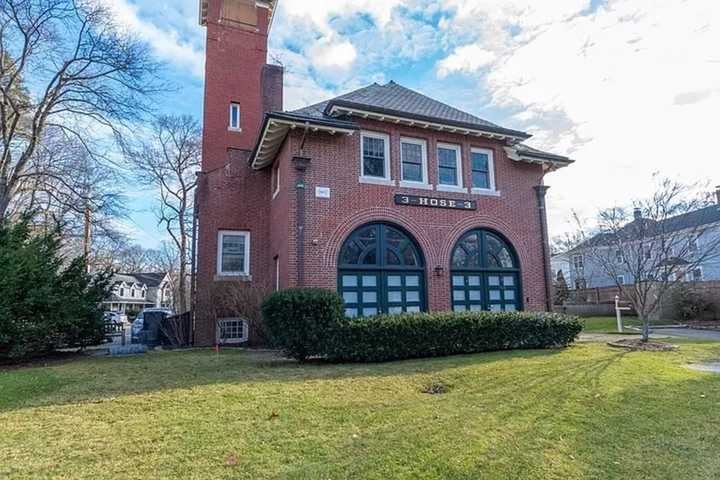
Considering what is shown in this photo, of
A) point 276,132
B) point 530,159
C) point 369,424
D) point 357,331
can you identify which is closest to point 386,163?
point 276,132

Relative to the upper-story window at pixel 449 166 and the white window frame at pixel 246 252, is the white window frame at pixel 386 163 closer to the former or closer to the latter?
the upper-story window at pixel 449 166

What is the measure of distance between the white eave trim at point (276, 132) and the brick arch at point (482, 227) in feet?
15.2

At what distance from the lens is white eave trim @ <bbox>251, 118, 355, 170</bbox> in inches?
479

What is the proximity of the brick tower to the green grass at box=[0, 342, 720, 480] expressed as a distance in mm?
8085

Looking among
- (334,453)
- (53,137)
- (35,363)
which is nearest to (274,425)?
(334,453)

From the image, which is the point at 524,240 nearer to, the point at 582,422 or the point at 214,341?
the point at 582,422

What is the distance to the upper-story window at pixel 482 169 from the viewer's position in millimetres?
14828

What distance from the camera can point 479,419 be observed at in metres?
5.34

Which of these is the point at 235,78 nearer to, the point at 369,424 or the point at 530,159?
the point at 530,159

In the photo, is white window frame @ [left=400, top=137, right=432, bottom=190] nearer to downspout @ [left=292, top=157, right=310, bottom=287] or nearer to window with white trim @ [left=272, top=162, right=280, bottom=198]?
downspout @ [left=292, top=157, right=310, bottom=287]

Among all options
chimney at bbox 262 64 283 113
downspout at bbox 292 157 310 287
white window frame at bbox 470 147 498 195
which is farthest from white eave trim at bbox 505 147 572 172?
chimney at bbox 262 64 283 113

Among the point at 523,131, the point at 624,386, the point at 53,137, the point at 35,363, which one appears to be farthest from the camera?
the point at 53,137

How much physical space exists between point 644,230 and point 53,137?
A: 25.7 m

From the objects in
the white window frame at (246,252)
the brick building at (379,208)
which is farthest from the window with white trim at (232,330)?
the white window frame at (246,252)
